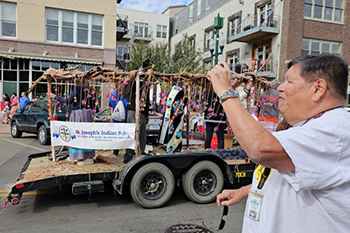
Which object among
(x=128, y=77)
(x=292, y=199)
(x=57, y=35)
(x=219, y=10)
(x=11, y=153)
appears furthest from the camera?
(x=219, y=10)

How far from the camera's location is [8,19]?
16609 millimetres

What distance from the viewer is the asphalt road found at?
3.82 meters

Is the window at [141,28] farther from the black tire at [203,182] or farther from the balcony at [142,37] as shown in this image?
the black tire at [203,182]

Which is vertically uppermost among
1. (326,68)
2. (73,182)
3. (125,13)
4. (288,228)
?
(125,13)

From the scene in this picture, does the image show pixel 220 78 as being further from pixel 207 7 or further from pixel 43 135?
pixel 207 7

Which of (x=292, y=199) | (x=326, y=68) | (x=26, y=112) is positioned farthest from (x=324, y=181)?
(x=26, y=112)

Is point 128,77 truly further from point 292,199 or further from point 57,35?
point 57,35

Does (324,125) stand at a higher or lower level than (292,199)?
higher

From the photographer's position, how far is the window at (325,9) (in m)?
18.1

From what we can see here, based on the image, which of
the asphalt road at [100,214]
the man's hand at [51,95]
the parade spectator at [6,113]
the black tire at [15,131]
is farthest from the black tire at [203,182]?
the parade spectator at [6,113]

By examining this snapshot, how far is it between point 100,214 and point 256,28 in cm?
1719

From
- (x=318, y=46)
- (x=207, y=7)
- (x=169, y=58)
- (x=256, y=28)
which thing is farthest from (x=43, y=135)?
(x=207, y=7)

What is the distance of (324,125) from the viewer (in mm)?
1101

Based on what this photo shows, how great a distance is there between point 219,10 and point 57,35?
1446cm
